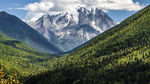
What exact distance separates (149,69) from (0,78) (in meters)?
192

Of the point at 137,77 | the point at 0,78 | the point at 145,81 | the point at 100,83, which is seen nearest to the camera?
the point at 0,78

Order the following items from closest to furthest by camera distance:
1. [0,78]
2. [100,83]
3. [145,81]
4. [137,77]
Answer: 1. [0,78]
2. [145,81]
3. [137,77]
4. [100,83]

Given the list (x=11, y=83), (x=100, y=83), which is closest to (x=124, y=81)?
(x=100, y=83)

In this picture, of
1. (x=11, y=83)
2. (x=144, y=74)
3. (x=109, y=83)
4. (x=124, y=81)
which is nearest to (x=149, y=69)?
(x=144, y=74)

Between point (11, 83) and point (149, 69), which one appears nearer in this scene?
point (11, 83)

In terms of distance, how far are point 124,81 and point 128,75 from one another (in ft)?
55.1

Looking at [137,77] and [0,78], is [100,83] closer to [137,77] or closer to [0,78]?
[137,77]

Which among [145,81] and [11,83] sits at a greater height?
[11,83]

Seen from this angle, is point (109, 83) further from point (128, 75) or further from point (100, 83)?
point (128, 75)

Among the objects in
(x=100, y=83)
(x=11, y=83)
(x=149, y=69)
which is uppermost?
(x=11, y=83)

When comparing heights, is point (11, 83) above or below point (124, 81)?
above

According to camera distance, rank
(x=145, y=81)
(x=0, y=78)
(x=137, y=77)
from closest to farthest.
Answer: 1. (x=0, y=78)
2. (x=145, y=81)
3. (x=137, y=77)

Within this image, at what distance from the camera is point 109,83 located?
185 meters

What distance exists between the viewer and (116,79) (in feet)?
649
